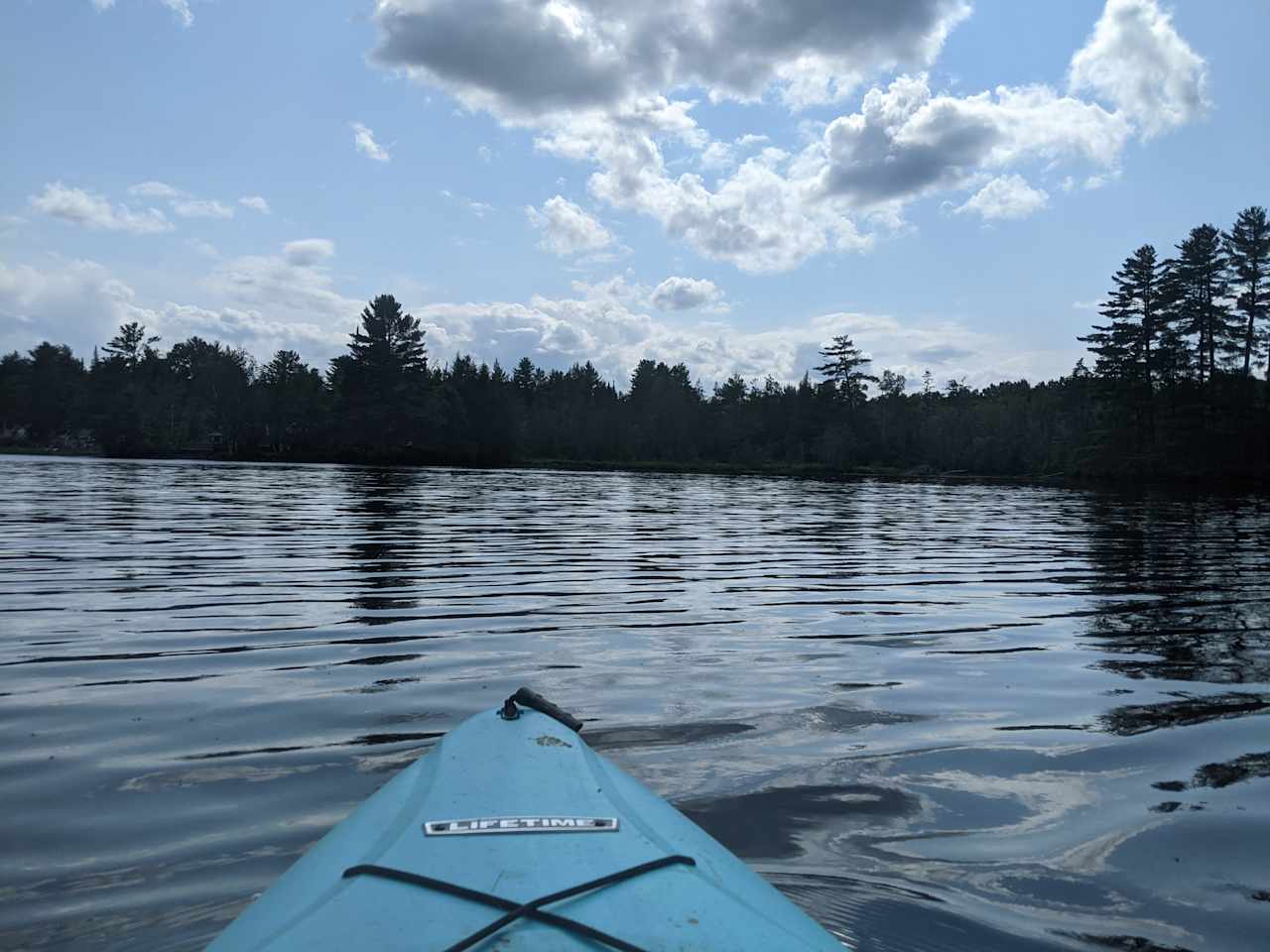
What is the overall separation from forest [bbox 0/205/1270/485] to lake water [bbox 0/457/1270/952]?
4921cm

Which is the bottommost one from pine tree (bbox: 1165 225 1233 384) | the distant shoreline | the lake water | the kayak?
the lake water

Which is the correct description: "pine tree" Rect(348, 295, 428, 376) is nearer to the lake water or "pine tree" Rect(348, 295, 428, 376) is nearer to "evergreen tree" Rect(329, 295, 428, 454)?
"evergreen tree" Rect(329, 295, 428, 454)

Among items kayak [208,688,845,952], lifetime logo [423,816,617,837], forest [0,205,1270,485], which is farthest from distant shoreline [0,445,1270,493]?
lifetime logo [423,816,617,837]

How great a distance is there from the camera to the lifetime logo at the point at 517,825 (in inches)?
95.0

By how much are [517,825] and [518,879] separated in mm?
325

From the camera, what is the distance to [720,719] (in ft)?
18.0

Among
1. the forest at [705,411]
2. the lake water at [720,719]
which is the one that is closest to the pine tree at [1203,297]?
the forest at [705,411]

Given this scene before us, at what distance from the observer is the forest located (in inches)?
2162

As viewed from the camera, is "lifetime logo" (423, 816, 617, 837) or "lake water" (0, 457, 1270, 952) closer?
"lifetime logo" (423, 816, 617, 837)

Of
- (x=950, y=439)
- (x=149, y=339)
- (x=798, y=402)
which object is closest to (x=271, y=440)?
(x=149, y=339)

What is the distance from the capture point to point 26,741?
4781 mm

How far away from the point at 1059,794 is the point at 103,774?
183 inches

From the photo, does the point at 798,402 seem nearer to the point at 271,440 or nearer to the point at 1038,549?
the point at 271,440

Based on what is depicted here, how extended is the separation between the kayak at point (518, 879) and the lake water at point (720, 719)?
81cm
